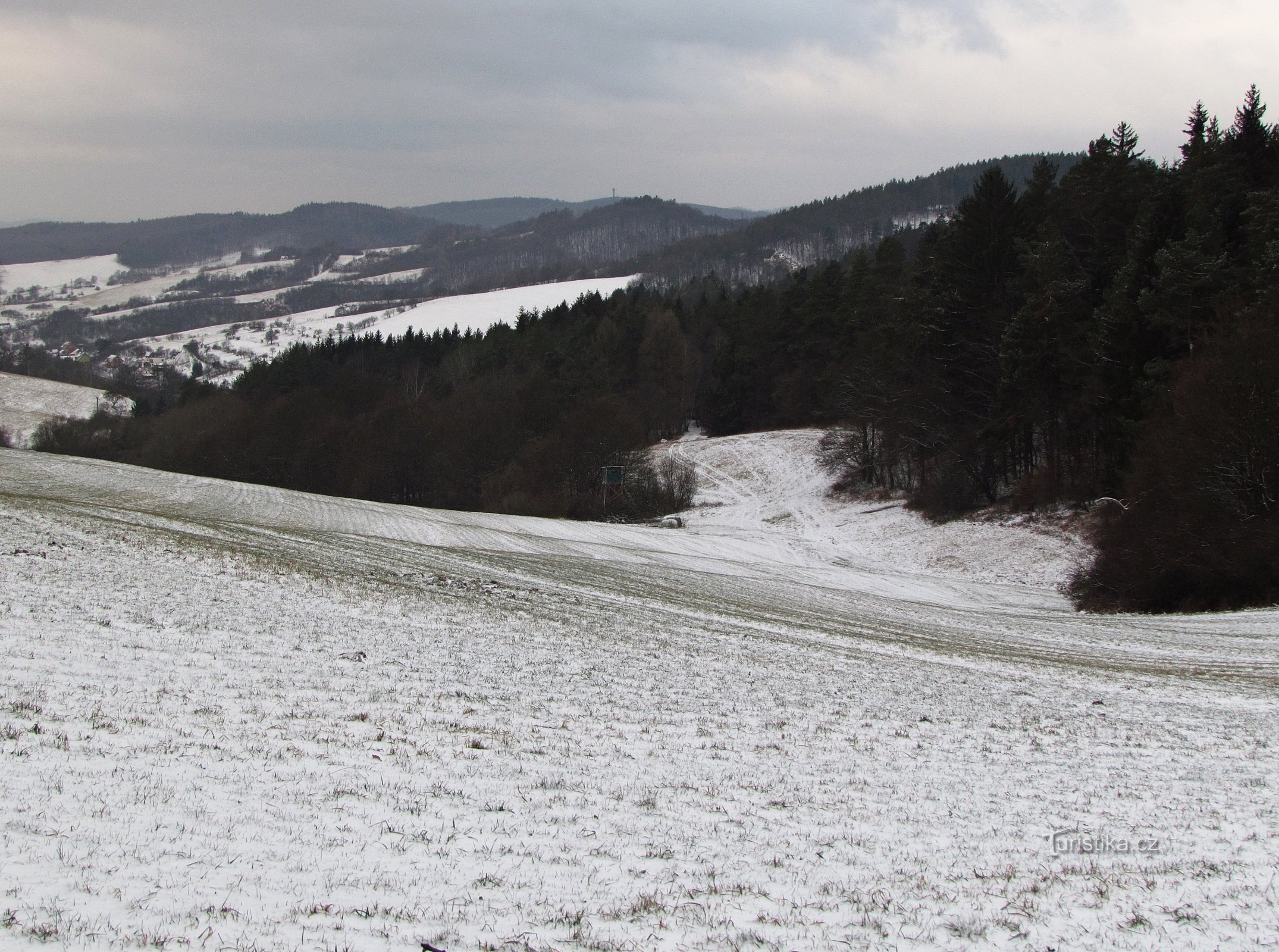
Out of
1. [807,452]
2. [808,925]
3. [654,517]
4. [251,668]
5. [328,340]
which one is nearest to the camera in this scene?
[808,925]

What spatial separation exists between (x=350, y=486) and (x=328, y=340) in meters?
72.9

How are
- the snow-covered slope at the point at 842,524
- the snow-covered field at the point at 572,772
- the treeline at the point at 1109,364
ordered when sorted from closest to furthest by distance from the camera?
the snow-covered field at the point at 572,772 → the treeline at the point at 1109,364 → the snow-covered slope at the point at 842,524

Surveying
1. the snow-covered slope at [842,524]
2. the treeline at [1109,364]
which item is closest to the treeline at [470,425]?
the snow-covered slope at [842,524]

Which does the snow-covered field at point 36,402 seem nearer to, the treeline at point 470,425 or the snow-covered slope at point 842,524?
the treeline at point 470,425

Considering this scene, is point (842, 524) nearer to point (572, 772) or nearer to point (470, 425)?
point (470, 425)

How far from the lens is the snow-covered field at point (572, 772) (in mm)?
6086

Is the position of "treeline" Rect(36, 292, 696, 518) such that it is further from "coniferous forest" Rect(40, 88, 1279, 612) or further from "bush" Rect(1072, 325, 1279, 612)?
"bush" Rect(1072, 325, 1279, 612)

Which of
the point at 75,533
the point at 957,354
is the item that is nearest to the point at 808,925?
the point at 75,533

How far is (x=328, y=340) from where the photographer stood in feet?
487

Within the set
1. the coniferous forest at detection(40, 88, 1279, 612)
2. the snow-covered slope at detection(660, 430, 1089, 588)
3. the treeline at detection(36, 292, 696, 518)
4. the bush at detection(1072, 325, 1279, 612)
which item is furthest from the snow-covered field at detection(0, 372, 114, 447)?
the bush at detection(1072, 325, 1279, 612)

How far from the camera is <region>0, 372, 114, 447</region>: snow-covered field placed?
12925 centimetres

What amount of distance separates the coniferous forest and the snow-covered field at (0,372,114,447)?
72.4 ft

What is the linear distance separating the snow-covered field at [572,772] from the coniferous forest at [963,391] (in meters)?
9.74

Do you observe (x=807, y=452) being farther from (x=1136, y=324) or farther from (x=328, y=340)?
(x=328, y=340)
